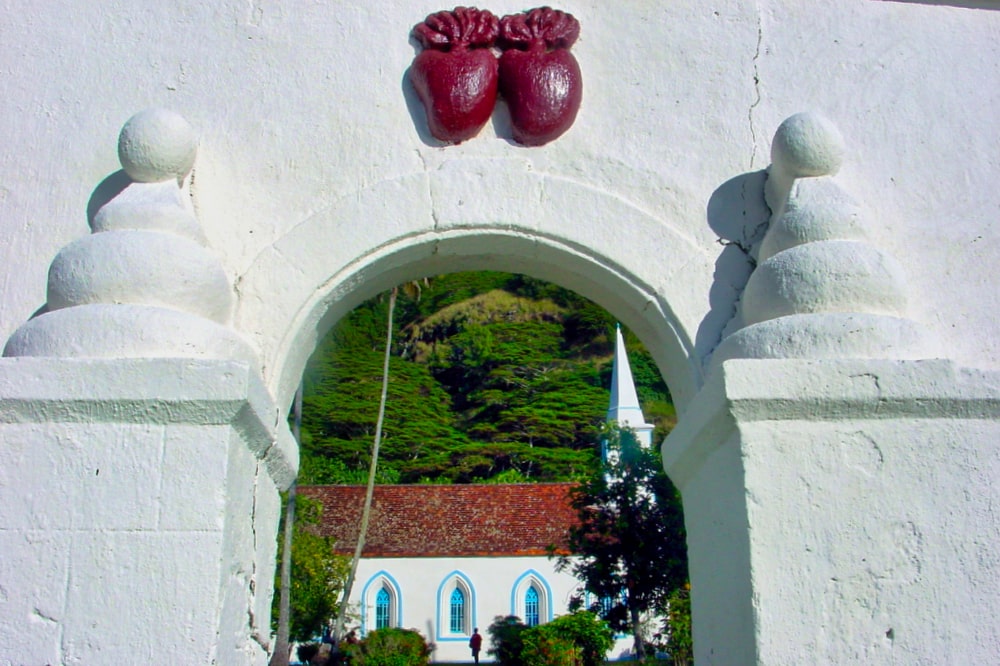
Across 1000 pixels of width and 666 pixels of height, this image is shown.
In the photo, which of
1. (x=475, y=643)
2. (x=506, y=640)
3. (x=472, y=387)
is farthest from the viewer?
(x=472, y=387)

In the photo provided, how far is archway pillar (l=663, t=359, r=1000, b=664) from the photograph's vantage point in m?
2.77

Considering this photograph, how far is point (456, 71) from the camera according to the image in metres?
3.49

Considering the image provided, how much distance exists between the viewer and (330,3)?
3.74m

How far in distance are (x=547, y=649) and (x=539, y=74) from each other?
1926cm

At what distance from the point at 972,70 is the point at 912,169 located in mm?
512

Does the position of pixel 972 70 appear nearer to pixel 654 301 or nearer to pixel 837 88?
pixel 837 88

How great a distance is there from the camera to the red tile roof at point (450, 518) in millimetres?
27000

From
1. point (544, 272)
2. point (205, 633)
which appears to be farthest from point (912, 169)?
point (205, 633)

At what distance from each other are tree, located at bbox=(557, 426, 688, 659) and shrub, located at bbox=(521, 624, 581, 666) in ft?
9.62

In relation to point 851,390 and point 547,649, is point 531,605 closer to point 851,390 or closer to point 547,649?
point 547,649

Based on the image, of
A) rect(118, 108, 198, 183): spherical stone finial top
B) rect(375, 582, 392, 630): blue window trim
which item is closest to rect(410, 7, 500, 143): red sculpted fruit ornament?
rect(118, 108, 198, 183): spherical stone finial top

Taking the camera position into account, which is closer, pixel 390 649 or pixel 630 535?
pixel 630 535

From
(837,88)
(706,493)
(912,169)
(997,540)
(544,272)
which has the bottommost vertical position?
Answer: (997,540)

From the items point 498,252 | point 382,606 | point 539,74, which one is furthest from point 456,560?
point 539,74
